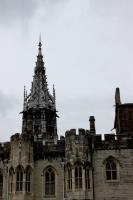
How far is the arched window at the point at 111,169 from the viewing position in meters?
29.4

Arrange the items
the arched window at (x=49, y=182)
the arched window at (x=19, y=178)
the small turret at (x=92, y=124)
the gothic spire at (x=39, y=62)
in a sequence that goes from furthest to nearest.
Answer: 1. the gothic spire at (x=39, y=62)
2. the small turret at (x=92, y=124)
3. the arched window at (x=49, y=182)
4. the arched window at (x=19, y=178)

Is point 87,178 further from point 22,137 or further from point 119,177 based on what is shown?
point 22,137

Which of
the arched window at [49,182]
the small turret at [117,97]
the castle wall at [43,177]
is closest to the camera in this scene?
the castle wall at [43,177]

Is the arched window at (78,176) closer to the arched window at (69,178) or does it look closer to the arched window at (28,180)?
the arched window at (69,178)

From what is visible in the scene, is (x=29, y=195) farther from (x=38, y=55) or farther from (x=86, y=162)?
(x=38, y=55)

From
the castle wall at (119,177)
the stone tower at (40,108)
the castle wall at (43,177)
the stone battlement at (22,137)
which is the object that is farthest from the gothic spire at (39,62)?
the castle wall at (119,177)

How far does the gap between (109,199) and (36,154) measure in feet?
23.2

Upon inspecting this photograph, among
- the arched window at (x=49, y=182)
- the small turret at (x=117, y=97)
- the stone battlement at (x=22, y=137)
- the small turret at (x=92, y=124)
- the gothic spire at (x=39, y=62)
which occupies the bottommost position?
the arched window at (x=49, y=182)

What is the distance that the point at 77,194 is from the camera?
28.4m

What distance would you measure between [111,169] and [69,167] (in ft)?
11.2

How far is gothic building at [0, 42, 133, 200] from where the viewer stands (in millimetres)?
28938

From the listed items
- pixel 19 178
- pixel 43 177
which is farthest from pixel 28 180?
pixel 43 177

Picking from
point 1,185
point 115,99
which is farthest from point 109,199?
point 115,99

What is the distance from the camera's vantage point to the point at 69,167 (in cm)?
2958
